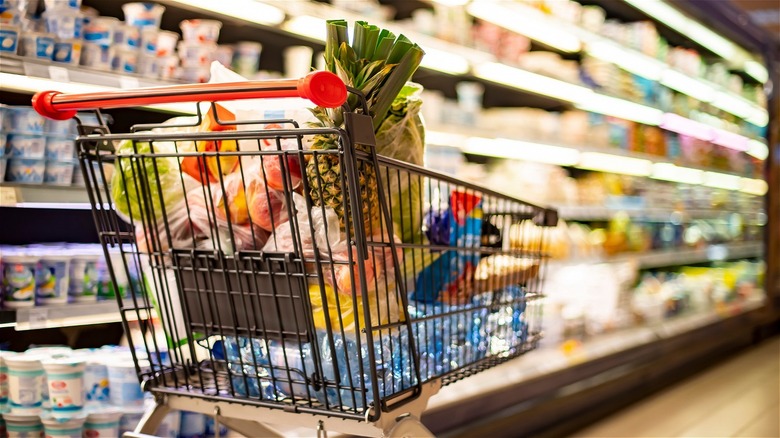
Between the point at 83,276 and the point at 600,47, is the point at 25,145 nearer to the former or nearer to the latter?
the point at 83,276

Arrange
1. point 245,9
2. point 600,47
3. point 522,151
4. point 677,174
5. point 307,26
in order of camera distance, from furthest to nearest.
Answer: point 677,174 < point 600,47 < point 522,151 < point 307,26 < point 245,9

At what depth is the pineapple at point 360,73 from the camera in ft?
3.64

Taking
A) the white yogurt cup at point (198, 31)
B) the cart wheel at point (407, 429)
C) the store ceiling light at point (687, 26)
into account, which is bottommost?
the cart wheel at point (407, 429)

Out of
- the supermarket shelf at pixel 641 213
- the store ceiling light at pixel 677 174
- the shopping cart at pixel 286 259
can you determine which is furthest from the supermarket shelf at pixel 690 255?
the shopping cart at pixel 286 259

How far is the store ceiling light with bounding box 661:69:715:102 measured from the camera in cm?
505

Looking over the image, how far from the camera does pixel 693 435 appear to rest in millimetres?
3250

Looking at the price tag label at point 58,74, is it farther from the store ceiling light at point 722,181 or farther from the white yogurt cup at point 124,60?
the store ceiling light at point 722,181

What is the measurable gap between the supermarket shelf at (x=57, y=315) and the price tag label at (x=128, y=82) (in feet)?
1.77

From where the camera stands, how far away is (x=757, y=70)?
6.54 m

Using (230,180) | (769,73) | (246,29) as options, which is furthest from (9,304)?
(769,73)

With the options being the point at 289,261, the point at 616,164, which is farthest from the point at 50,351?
the point at 616,164

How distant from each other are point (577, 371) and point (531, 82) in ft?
4.74

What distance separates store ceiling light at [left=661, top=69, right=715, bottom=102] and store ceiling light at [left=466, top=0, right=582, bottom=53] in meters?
1.22

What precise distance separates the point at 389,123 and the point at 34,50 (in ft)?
3.05
